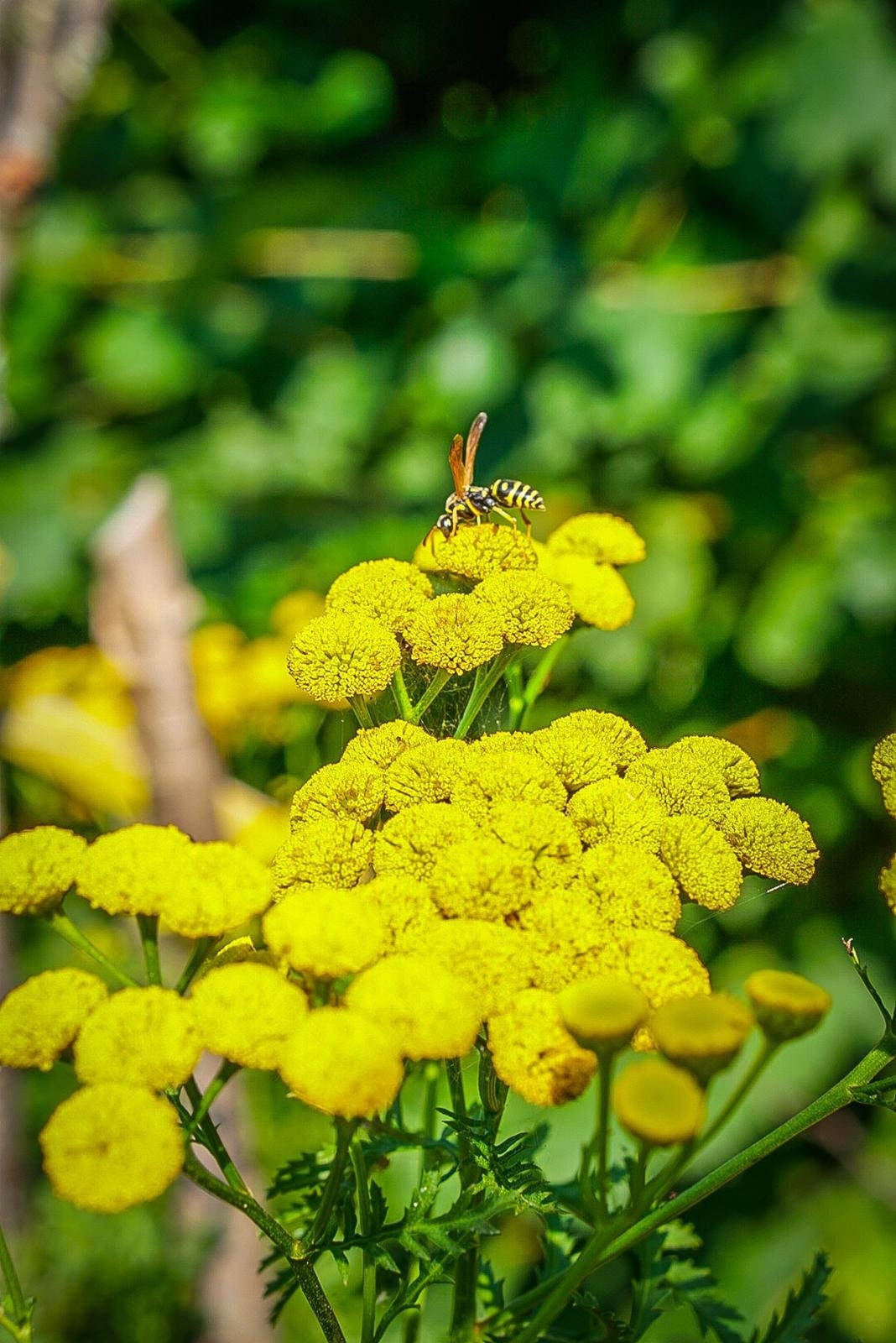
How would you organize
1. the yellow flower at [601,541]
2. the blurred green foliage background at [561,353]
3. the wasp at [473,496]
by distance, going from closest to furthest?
the yellow flower at [601,541]
the wasp at [473,496]
the blurred green foliage background at [561,353]

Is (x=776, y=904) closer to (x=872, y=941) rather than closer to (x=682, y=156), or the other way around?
(x=872, y=941)

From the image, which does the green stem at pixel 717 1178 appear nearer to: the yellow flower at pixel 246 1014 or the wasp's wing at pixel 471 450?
the yellow flower at pixel 246 1014

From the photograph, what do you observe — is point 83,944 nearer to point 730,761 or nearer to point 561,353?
point 730,761

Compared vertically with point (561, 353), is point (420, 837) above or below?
above

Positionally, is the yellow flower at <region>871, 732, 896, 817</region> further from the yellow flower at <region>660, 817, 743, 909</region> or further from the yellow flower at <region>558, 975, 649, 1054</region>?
the yellow flower at <region>558, 975, 649, 1054</region>

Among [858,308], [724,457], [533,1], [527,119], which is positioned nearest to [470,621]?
[724,457]

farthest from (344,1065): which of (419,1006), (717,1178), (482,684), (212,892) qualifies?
(482,684)

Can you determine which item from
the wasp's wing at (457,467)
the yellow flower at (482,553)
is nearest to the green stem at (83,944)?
the yellow flower at (482,553)
